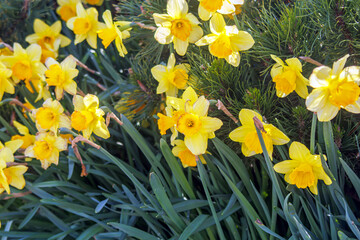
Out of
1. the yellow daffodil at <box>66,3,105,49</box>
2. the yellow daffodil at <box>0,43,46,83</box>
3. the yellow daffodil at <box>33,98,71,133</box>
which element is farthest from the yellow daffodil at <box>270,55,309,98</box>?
the yellow daffodil at <box>0,43,46,83</box>

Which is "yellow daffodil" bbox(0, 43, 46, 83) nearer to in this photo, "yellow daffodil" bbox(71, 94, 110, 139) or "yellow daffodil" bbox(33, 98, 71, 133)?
"yellow daffodil" bbox(33, 98, 71, 133)

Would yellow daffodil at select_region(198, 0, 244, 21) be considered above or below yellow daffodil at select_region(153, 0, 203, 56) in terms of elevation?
above

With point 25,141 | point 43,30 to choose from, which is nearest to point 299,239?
point 25,141

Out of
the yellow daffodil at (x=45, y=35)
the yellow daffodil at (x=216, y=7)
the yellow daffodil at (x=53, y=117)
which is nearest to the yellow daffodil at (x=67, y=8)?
the yellow daffodil at (x=45, y=35)

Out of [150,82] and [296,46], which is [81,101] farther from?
[296,46]

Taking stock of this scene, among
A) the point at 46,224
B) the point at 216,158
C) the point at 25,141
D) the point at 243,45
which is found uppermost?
the point at 243,45

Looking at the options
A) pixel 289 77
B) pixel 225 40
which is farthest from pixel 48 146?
pixel 289 77
